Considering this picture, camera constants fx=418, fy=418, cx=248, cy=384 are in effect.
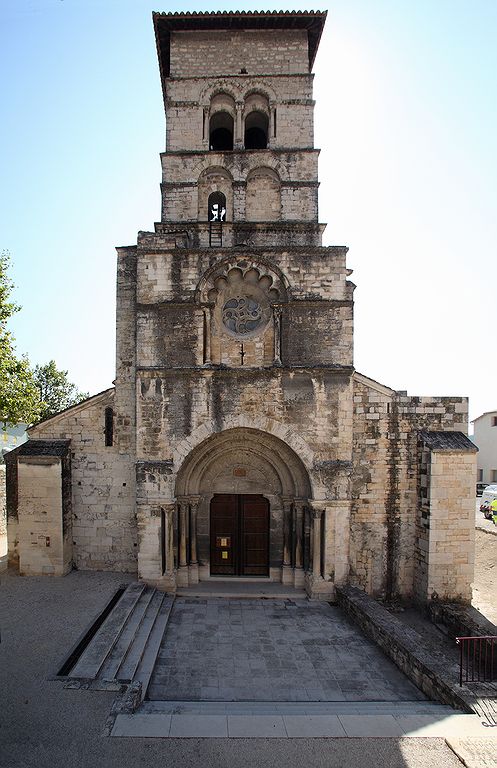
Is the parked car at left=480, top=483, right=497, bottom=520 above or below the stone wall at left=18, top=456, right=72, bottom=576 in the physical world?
below

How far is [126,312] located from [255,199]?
17.2ft

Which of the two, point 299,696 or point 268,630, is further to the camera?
point 268,630

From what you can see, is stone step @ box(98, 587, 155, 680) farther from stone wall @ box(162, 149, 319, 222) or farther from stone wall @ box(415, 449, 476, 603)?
stone wall @ box(162, 149, 319, 222)

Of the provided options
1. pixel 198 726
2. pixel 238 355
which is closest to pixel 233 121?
pixel 238 355

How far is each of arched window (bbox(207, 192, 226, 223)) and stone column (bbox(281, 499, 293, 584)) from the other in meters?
9.00

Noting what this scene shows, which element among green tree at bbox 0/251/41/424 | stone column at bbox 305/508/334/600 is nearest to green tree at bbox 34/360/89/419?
green tree at bbox 0/251/41/424

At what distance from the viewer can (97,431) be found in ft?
39.5

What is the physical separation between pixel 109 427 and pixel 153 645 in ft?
19.0

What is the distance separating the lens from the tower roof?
1270 cm

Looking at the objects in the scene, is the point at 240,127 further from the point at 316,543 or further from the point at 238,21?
the point at 316,543

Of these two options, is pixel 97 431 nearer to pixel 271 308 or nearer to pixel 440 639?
pixel 271 308

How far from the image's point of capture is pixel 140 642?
27.5 feet

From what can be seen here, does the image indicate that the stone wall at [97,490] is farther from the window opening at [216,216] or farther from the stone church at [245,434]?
the window opening at [216,216]

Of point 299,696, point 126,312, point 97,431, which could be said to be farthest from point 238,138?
point 299,696
